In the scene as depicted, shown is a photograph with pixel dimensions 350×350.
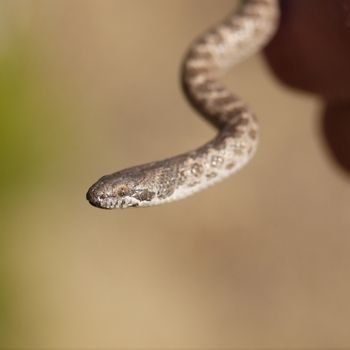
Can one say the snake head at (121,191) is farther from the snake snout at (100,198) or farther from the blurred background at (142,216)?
the blurred background at (142,216)

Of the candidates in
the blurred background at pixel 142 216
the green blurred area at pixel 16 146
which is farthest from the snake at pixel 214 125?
the green blurred area at pixel 16 146

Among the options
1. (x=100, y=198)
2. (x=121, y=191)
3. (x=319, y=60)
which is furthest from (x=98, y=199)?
(x=319, y=60)

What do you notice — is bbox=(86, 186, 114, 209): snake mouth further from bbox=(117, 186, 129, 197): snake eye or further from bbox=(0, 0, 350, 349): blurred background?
bbox=(0, 0, 350, 349): blurred background

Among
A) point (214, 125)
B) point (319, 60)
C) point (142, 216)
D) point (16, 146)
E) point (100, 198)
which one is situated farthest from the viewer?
point (142, 216)

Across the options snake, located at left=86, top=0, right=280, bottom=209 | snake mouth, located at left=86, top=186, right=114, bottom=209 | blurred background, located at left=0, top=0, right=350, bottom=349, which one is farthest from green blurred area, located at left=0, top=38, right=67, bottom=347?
snake mouth, located at left=86, top=186, right=114, bottom=209

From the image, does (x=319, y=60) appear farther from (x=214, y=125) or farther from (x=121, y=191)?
(x=121, y=191)

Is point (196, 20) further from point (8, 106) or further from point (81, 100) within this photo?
point (8, 106)
